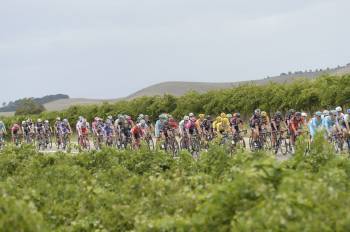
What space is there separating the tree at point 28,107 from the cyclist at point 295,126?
76.2 m

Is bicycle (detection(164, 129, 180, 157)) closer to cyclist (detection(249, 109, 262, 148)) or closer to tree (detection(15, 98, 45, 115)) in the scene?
cyclist (detection(249, 109, 262, 148))

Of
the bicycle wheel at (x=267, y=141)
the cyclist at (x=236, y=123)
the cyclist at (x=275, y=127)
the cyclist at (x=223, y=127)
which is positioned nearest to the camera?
the cyclist at (x=275, y=127)

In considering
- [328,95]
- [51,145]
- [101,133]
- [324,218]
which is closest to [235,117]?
[101,133]

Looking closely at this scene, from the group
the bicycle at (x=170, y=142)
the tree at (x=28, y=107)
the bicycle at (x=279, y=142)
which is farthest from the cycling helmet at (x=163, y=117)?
the tree at (x=28, y=107)

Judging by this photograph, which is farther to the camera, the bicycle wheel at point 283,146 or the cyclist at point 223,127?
the cyclist at point 223,127

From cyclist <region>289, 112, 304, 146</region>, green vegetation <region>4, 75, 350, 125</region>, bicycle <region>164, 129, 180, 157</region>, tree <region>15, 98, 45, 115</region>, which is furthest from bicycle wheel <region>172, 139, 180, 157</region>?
tree <region>15, 98, 45, 115</region>

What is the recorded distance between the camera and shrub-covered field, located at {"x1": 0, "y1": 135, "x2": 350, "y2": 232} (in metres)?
7.01

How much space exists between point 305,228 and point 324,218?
398 millimetres

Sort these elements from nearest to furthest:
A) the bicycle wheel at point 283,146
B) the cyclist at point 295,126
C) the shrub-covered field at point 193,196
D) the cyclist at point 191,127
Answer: the shrub-covered field at point 193,196, the cyclist at point 295,126, the bicycle wheel at point 283,146, the cyclist at point 191,127

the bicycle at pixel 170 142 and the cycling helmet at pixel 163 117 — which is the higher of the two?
the cycling helmet at pixel 163 117

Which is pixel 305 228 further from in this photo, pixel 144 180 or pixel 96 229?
pixel 144 180

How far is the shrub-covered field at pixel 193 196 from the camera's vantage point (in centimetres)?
701

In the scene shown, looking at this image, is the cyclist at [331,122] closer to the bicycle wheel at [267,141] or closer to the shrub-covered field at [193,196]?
the bicycle wheel at [267,141]

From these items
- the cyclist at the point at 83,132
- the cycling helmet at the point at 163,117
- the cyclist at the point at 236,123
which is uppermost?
the cycling helmet at the point at 163,117
